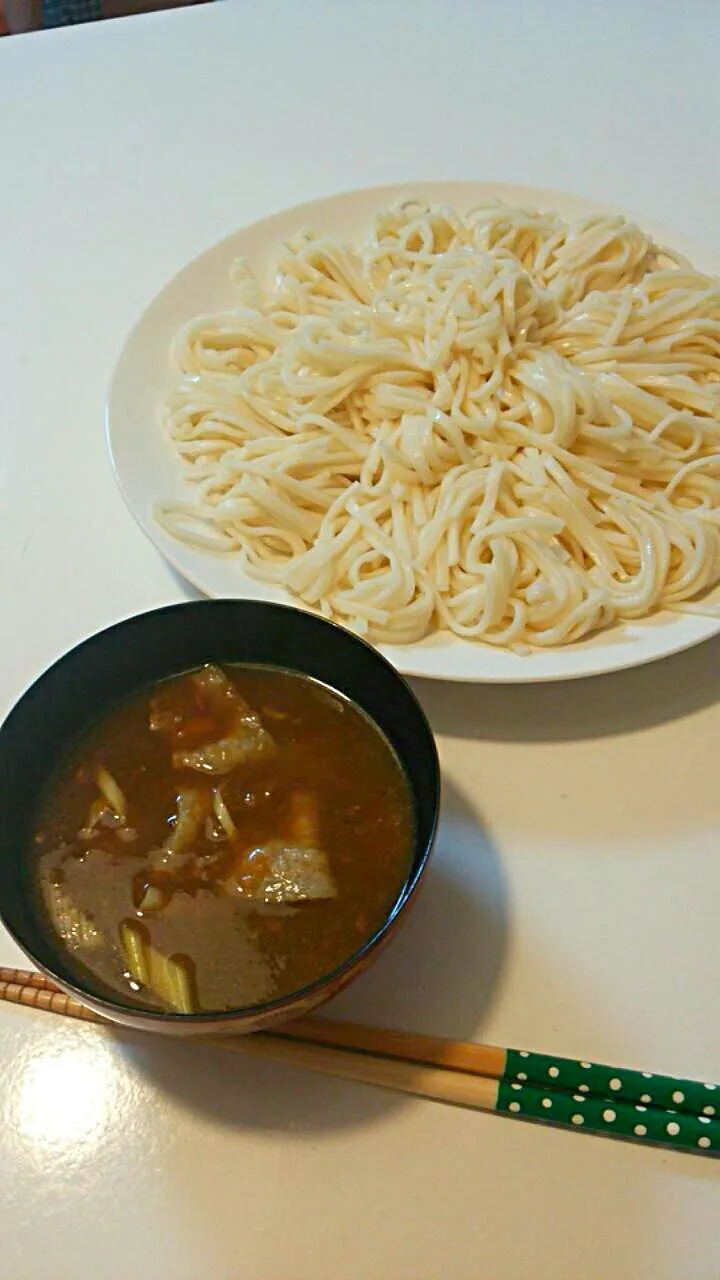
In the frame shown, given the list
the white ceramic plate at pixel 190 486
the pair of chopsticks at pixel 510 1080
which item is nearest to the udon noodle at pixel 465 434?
the white ceramic plate at pixel 190 486

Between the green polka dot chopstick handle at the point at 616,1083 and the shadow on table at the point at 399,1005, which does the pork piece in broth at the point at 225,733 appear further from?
the green polka dot chopstick handle at the point at 616,1083

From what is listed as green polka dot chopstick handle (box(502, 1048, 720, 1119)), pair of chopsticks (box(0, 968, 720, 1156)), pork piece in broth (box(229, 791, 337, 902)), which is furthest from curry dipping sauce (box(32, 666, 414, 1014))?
green polka dot chopstick handle (box(502, 1048, 720, 1119))

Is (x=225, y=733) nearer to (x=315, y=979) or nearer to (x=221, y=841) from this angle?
(x=221, y=841)

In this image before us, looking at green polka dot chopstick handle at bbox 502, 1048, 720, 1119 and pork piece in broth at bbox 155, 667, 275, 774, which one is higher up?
pork piece in broth at bbox 155, 667, 275, 774

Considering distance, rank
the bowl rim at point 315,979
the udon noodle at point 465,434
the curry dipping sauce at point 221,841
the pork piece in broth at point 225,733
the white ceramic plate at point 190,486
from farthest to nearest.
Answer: the udon noodle at point 465,434, the white ceramic plate at point 190,486, the pork piece in broth at point 225,733, the curry dipping sauce at point 221,841, the bowl rim at point 315,979

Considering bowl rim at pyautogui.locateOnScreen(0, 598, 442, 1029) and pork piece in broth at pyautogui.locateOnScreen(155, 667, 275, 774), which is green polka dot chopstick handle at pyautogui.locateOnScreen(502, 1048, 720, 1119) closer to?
bowl rim at pyautogui.locateOnScreen(0, 598, 442, 1029)

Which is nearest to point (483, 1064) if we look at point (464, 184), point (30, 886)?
point (30, 886)

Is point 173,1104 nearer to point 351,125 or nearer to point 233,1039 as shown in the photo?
point 233,1039

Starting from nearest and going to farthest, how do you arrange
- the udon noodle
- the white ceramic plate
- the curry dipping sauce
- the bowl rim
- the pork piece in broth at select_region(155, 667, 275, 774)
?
the bowl rim
the curry dipping sauce
the pork piece in broth at select_region(155, 667, 275, 774)
the white ceramic plate
the udon noodle

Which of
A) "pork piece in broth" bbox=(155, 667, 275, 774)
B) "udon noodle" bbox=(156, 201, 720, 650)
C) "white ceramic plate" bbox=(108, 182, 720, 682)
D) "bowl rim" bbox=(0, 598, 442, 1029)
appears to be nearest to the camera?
"bowl rim" bbox=(0, 598, 442, 1029)
